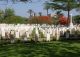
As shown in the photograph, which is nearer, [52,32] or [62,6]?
[52,32]

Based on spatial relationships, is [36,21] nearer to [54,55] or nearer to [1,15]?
[1,15]

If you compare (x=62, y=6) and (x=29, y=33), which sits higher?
Answer: (x=62, y=6)

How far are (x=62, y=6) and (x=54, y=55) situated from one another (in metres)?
34.2

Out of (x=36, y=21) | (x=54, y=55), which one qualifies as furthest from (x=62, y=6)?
(x=54, y=55)

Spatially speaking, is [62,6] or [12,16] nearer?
[62,6]

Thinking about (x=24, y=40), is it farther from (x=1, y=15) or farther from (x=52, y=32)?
(x=1, y=15)

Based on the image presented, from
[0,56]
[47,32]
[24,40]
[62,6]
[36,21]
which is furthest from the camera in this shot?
[36,21]

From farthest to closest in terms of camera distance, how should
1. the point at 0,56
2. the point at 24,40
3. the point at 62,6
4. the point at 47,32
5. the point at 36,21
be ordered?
the point at 36,21
the point at 62,6
the point at 47,32
the point at 24,40
the point at 0,56

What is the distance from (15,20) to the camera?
68.8 m

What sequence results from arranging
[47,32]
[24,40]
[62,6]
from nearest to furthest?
[24,40] → [47,32] → [62,6]

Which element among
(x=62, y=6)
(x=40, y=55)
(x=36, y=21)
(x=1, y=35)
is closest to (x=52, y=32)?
(x=1, y=35)

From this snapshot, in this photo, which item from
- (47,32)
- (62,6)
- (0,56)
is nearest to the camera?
(0,56)

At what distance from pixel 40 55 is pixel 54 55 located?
22.3 inches

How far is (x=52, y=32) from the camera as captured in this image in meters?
20.0
